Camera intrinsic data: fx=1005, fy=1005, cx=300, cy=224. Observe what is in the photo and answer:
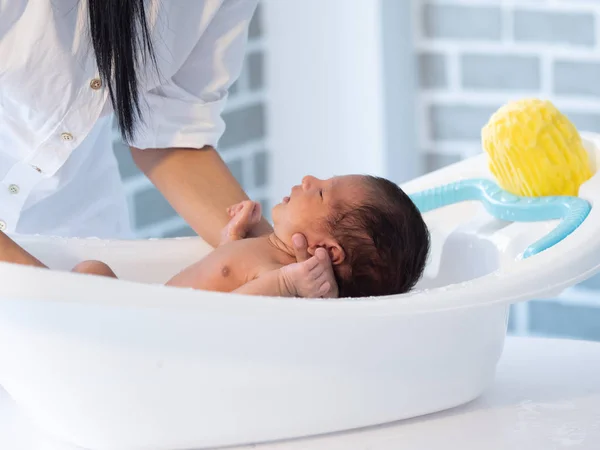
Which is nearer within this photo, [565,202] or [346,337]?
[346,337]

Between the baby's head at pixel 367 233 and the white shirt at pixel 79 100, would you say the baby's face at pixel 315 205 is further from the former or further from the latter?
the white shirt at pixel 79 100

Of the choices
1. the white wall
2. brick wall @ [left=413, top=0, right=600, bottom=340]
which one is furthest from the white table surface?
the white wall

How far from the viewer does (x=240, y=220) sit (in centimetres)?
100

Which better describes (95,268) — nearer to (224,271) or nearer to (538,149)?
(224,271)

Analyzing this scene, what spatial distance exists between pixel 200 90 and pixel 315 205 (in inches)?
7.8

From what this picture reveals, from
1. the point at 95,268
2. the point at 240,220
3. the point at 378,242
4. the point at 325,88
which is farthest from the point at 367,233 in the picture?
the point at 325,88

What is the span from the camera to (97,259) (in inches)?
39.5

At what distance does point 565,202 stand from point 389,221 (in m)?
0.17

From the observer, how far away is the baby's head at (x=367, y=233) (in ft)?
3.11

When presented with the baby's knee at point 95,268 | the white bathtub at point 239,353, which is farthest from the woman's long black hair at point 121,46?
the white bathtub at point 239,353

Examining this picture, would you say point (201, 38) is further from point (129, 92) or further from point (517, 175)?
point (517, 175)

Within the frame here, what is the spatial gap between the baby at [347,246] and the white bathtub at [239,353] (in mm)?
154

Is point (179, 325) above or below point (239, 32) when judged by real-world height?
below

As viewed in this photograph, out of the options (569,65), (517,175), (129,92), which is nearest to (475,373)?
(517,175)
